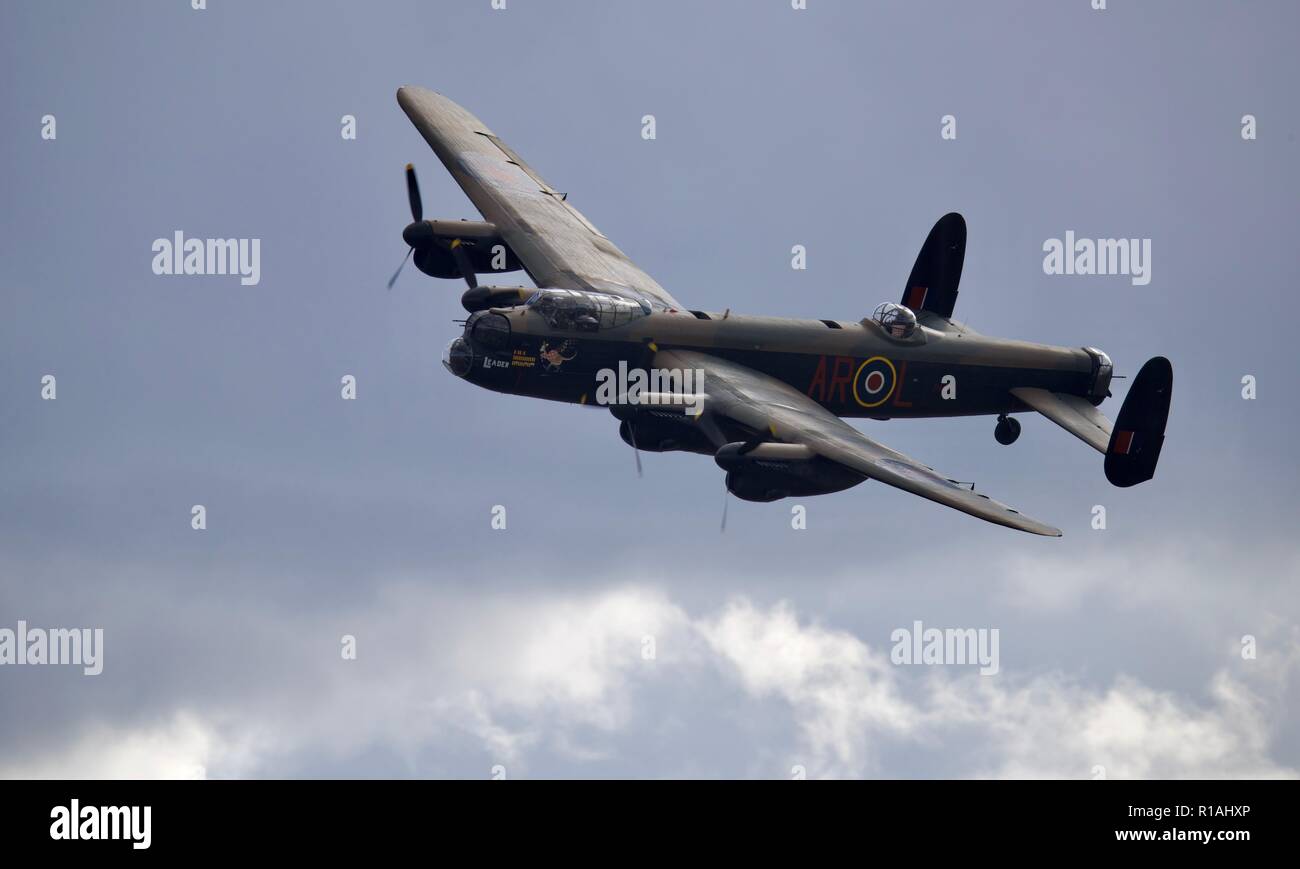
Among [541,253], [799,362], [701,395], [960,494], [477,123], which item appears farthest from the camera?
[477,123]

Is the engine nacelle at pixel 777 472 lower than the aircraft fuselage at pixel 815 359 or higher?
lower

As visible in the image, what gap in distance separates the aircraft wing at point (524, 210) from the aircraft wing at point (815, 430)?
14.4 ft

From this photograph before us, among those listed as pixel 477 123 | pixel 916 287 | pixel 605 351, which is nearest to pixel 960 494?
pixel 605 351

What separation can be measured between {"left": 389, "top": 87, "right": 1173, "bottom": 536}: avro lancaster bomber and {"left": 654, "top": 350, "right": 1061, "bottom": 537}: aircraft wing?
5 cm

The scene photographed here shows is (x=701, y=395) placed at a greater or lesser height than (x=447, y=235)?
lesser

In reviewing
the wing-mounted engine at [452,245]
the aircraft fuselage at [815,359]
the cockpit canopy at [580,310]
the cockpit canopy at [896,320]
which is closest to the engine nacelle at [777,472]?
the aircraft fuselage at [815,359]

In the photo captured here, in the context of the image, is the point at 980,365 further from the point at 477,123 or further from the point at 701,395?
the point at 477,123

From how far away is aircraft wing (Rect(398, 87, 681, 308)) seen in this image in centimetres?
6506

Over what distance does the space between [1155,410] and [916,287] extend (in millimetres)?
12533

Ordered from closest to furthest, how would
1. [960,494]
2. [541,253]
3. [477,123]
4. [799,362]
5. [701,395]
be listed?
[960,494]
[701,395]
[799,362]
[541,253]
[477,123]

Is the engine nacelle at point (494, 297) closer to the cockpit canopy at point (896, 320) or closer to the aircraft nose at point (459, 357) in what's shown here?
the aircraft nose at point (459, 357)

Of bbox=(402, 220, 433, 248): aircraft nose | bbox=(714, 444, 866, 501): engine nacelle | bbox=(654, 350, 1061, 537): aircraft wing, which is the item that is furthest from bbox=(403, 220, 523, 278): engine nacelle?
bbox=(714, 444, 866, 501): engine nacelle

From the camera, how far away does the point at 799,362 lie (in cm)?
6194

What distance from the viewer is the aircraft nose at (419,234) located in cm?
6656
